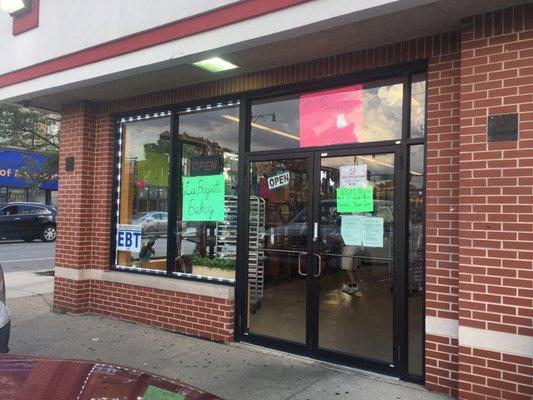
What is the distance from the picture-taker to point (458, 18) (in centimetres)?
425

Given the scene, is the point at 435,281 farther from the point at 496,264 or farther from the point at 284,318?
the point at 284,318

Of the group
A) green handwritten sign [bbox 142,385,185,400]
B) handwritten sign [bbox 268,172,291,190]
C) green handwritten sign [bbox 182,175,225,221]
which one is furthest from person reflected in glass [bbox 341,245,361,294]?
green handwritten sign [bbox 142,385,185,400]

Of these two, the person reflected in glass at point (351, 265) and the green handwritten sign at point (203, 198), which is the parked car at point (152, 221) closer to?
the green handwritten sign at point (203, 198)

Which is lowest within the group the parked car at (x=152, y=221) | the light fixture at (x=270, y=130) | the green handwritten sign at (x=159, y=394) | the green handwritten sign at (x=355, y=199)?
the green handwritten sign at (x=159, y=394)

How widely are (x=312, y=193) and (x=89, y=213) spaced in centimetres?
383

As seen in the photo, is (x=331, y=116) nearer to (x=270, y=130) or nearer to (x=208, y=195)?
(x=270, y=130)

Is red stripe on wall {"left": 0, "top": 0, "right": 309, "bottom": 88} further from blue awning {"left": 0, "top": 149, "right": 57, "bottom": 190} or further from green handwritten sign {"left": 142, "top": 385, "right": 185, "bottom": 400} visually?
blue awning {"left": 0, "top": 149, "right": 57, "bottom": 190}

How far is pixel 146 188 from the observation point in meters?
7.32

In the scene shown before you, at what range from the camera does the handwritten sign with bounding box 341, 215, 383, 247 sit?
198 inches

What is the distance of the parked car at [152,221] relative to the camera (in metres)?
6.95

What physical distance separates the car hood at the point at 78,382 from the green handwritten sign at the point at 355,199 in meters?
3.05

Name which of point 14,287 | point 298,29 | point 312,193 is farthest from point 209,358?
point 14,287

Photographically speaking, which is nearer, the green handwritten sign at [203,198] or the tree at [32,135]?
the green handwritten sign at [203,198]

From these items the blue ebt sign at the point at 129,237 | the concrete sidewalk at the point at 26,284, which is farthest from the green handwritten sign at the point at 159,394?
the concrete sidewalk at the point at 26,284
